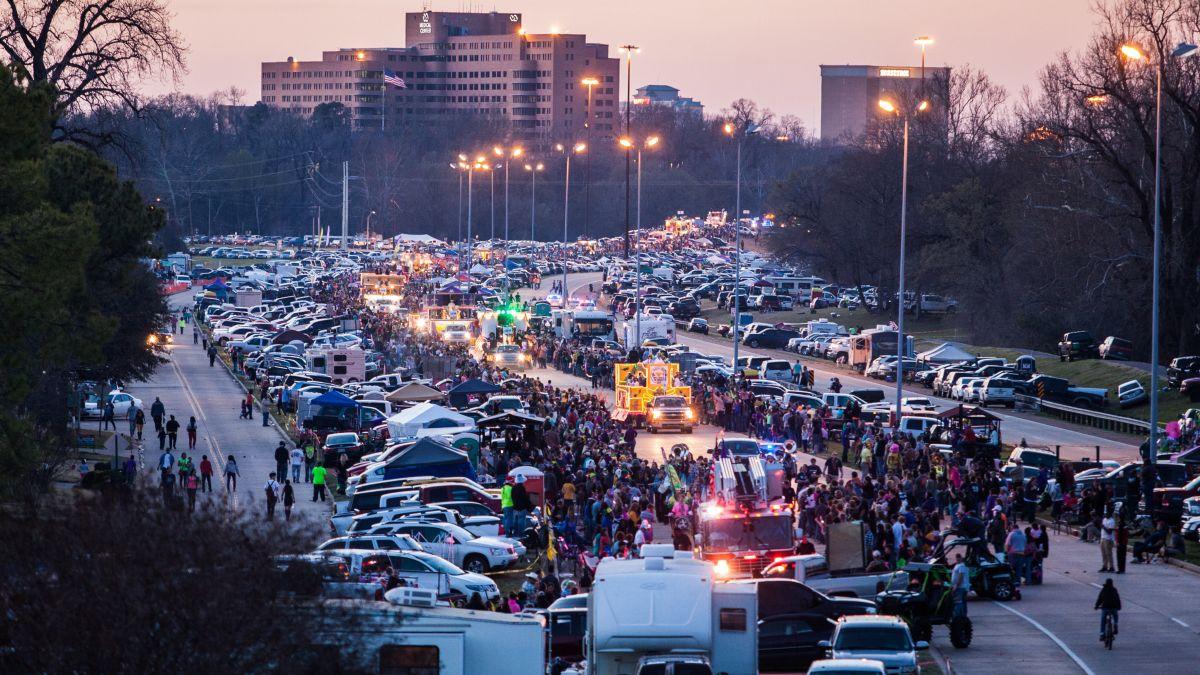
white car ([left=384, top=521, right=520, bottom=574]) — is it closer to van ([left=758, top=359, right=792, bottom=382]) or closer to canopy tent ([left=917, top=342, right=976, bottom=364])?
van ([left=758, top=359, right=792, bottom=382])

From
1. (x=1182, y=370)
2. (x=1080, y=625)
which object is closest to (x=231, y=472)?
(x=1080, y=625)

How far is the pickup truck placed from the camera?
26.7 meters

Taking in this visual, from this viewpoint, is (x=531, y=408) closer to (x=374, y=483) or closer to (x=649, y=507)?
(x=374, y=483)

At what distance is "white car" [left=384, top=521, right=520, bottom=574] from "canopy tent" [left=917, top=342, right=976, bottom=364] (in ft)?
130

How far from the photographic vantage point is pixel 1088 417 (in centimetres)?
5472

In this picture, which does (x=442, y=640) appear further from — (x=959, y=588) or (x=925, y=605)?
(x=959, y=588)

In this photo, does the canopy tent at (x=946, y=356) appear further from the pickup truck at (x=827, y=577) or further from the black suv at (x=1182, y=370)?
the pickup truck at (x=827, y=577)

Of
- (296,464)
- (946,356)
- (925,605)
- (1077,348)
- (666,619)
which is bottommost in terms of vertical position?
(296,464)

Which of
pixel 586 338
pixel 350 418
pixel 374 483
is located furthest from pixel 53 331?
pixel 586 338

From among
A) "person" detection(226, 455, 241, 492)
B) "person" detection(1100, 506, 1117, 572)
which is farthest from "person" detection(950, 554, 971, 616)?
"person" detection(226, 455, 241, 492)

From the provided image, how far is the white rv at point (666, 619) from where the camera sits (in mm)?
19234

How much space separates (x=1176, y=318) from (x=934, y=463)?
93.0 feet

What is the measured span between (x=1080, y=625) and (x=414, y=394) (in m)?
31.9

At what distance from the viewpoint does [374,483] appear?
3881 cm
